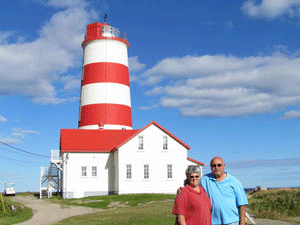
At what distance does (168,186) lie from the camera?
33969 mm

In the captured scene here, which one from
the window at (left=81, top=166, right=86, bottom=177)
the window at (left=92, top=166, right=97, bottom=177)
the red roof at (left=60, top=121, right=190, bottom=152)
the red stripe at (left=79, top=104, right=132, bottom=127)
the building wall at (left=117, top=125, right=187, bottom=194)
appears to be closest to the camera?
the building wall at (left=117, top=125, right=187, bottom=194)

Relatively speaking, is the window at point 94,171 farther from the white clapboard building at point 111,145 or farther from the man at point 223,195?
the man at point 223,195

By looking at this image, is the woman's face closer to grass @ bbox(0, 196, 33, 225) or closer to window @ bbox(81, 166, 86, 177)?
grass @ bbox(0, 196, 33, 225)

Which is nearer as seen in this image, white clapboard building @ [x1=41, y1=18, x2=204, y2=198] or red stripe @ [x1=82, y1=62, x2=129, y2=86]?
white clapboard building @ [x1=41, y1=18, x2=204, y2=198]

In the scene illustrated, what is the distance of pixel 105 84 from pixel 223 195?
1267 inches

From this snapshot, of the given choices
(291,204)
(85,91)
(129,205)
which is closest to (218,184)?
(291,204)

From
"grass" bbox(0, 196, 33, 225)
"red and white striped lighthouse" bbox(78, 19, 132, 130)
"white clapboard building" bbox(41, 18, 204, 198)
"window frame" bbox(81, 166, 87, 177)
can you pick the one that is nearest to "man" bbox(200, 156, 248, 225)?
"grass" bbox(0, 196, 33, 225)

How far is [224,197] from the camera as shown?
633cm

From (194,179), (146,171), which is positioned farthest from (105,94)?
(194,179)

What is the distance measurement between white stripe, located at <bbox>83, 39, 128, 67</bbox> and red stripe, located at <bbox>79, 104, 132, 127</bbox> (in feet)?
14.9

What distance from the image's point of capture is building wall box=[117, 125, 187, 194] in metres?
33.5

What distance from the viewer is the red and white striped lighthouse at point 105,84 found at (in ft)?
124

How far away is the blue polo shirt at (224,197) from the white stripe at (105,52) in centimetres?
3324

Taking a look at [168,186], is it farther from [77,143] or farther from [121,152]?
[77,143]
